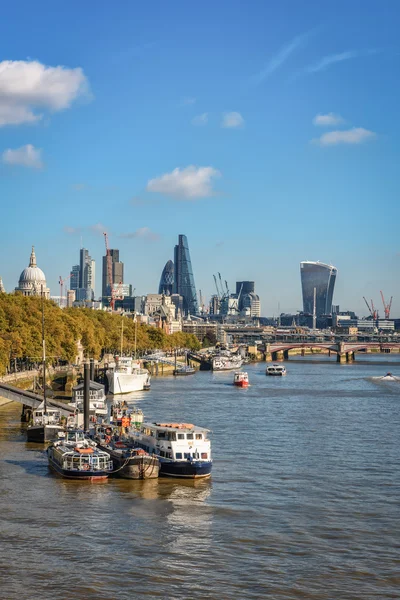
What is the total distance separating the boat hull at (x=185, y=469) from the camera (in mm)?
40938

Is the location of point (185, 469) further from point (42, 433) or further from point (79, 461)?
point (42, 433)

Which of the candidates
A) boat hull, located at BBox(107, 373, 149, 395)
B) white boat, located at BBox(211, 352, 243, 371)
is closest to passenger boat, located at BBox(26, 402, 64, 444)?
boat hull, located at BBox(107, 373, 149, 395)

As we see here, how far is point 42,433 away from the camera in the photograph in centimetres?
5084

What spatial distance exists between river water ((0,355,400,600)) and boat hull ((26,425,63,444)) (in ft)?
2.82

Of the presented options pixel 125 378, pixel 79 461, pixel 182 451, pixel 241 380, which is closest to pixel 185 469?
pixel 182 451

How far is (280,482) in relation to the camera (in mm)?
40156

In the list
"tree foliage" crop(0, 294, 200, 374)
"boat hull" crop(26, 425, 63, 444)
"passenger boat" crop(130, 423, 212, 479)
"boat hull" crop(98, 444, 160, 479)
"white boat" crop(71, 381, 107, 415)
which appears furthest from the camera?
"tree foliage" crop(0, 294, 200, 374)

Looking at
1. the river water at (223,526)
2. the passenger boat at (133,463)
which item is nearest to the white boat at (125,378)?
the river water at (223,526)

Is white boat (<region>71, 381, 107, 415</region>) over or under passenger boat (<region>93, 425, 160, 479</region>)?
over

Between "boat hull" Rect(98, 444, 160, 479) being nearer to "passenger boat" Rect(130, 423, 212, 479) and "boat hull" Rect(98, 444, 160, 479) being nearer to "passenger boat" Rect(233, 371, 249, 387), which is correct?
"passenger boat" Rect(130, 423, 212, 479)

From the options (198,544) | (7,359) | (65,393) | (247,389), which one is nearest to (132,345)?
(247,389)

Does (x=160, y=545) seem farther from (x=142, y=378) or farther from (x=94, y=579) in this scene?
(x=142, y=378)

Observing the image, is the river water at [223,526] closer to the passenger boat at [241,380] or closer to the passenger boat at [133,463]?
the passenger boat at [133,463]

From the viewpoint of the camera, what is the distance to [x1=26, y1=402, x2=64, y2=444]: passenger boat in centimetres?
5091
